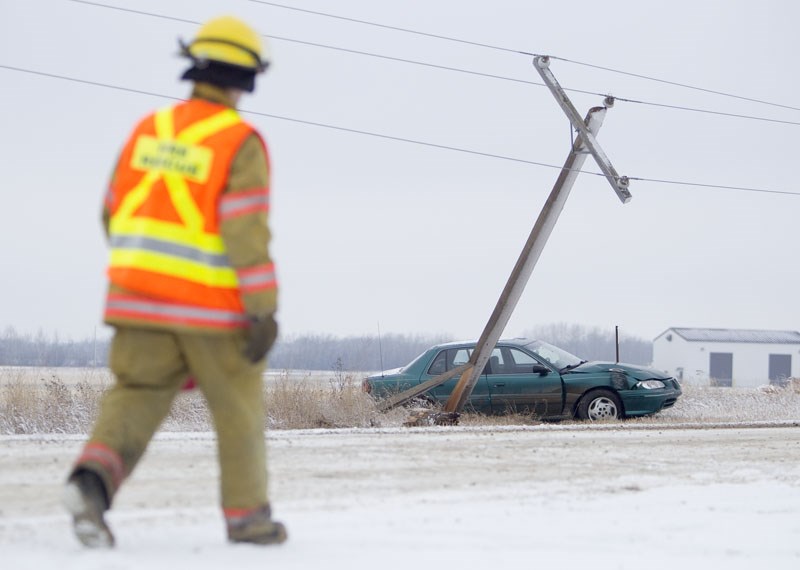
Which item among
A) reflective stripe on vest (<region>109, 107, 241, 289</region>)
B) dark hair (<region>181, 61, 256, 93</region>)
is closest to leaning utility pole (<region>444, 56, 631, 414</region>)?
dark hair (<region>181, 61, 256, 93</region>)

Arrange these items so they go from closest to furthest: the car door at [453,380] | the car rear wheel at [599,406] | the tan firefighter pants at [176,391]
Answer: the tan firefighter pants at [176,391]
the car rear wheel at [599,406]
the car door at [453,380]

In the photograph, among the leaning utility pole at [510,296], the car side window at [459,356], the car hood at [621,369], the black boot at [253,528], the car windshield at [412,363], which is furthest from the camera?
the car windshield at [412,363]

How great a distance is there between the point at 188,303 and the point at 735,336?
8740cm

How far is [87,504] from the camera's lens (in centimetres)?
408

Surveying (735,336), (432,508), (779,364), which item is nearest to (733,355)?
(735,336)

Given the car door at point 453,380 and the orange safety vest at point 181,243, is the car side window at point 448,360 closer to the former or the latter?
the car door at point 453,380

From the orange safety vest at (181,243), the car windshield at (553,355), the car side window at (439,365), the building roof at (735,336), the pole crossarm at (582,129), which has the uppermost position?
the pole crossarm at (582,129)

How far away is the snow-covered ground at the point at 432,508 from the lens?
4.41 m

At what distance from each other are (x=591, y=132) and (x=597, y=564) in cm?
1389

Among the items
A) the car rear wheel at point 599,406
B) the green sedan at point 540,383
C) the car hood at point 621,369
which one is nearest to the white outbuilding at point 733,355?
the car hood at point 621,369

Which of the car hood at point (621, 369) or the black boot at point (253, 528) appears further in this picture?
the car hood at point (621, 369)

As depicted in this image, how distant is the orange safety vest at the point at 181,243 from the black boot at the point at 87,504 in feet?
2.01

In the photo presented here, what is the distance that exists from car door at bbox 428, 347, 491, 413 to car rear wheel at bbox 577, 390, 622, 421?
4.67ft

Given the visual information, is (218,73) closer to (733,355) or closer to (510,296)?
(510,296)
